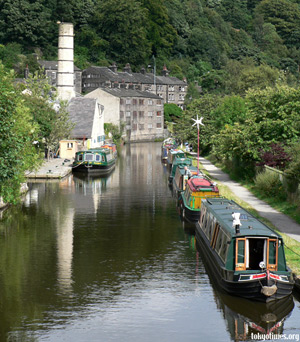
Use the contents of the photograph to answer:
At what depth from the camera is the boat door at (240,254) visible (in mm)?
25609

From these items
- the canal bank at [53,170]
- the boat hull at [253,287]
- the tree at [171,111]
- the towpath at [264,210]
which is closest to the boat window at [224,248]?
A: the boat hull at [253,287]

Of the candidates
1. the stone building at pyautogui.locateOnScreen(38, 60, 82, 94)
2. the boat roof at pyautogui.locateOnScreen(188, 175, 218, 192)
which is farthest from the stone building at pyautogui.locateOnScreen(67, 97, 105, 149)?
the stone building at pyautogui.locateOnScreen(38, 60, 82, 94)

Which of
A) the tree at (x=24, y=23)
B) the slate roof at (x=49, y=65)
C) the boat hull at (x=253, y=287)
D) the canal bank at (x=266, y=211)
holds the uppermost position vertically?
the tree at (x=24, y=23)

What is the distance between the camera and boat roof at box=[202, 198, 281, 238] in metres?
26.0

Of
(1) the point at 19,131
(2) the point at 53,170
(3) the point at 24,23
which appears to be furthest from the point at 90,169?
(3) the point at 24,23

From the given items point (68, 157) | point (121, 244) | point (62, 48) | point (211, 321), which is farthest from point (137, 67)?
point (211, 321)

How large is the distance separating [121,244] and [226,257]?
10.5 meters

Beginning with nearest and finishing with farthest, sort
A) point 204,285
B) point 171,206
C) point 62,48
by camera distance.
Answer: point 204,285 < point 171,206 < point 62,48

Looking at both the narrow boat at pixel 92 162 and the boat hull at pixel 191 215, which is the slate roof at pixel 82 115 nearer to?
the narrow boat at pixel 92 162

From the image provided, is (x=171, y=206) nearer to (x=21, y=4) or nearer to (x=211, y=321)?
(x=211, y=321)

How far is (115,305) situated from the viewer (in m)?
25.5

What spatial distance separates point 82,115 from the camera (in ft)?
319

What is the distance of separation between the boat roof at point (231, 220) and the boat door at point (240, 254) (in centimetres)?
29

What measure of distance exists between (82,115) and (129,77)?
73142mm
